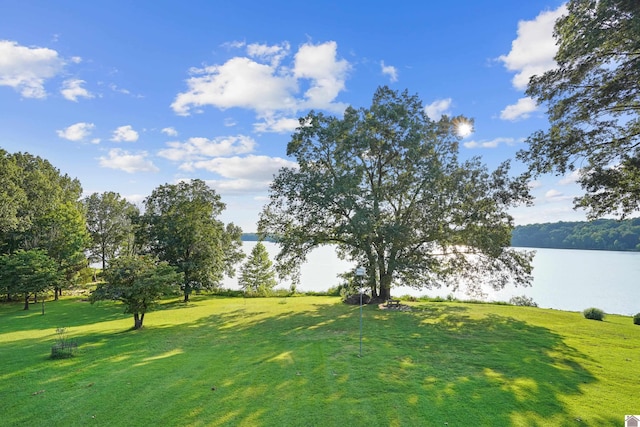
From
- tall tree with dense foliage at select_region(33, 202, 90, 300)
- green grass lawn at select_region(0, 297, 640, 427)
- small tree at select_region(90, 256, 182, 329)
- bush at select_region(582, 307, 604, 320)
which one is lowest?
bush at select_region(582, 307, 604, 320)

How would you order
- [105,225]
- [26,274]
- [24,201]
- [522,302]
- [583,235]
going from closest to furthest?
1. [26,274]
2. [522,302]
3. [24,201]
4. [105,225]
5. [583,235]

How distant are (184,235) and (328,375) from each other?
1681cm

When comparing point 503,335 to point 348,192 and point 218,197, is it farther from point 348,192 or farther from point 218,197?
point 218,197

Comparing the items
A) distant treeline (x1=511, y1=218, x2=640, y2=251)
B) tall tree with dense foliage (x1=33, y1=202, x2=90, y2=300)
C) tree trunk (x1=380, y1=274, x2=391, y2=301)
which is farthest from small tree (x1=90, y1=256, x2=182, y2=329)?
distant treeline (x1=511, y1=218, x2=640, y2=251)

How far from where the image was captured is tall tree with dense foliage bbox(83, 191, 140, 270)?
35.6m

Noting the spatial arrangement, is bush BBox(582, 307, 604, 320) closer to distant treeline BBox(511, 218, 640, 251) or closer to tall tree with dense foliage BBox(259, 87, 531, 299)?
tall tree with dense foliage BBox(259, 87, 531, 299)

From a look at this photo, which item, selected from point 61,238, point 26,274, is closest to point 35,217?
point 61,238

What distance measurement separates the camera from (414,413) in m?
5.30

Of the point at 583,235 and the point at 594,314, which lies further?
the point at 583,235

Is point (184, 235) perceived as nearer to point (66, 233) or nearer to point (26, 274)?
point (26, 274)

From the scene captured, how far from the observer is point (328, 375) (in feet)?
23.2

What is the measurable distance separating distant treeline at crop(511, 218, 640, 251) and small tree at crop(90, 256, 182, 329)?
51049 mm

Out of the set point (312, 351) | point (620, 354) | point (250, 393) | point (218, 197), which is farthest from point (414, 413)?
point (218, 197)

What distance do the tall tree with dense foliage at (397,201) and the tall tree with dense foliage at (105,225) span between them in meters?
26.3
